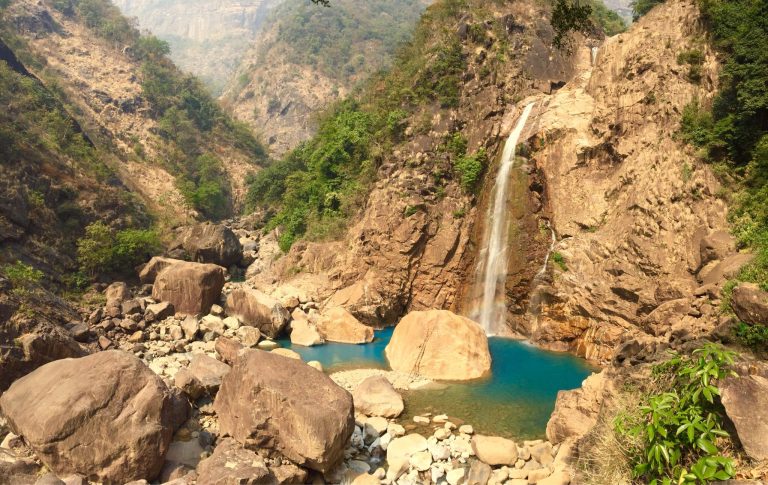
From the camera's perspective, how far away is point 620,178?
21031 mm

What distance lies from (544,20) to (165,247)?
30.9m

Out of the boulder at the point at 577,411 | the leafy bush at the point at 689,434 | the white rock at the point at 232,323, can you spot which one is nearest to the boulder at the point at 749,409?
the leafy bush at the point at 689,434

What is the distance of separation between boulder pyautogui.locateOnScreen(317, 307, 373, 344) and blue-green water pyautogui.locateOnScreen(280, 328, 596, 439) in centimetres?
61

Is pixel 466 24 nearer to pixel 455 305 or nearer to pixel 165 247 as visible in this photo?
pixel 455 305

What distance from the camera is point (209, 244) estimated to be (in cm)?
3148

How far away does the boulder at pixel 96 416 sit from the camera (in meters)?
9.12

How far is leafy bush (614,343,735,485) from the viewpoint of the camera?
4668 mm

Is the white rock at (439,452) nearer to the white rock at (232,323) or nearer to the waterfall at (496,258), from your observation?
the waterfall at (496,258)

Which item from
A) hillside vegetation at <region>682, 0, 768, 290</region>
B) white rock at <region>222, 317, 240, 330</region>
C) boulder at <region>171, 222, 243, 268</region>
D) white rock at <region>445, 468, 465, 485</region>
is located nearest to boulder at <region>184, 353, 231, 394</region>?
white rock at <region>445, 468, 465, 485</region>

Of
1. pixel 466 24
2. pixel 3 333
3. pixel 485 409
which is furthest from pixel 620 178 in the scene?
pixel 3 333

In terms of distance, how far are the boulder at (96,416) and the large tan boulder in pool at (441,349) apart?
945 cm

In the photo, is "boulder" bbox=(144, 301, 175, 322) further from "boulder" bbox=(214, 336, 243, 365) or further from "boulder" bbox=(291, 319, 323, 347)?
"boulder" bbox=(214, 336, 243, 365)

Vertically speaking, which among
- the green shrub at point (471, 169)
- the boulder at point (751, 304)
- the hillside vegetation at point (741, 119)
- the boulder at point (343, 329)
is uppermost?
the hillside vegetation at point (741, 119)

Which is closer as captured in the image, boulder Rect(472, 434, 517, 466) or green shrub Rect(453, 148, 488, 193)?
boulder Rect(472, 434, 517, 466)
